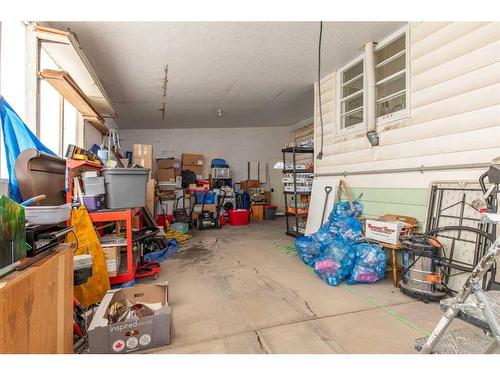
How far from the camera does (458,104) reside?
2.28 meters

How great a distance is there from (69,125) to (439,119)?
4800 millimetres

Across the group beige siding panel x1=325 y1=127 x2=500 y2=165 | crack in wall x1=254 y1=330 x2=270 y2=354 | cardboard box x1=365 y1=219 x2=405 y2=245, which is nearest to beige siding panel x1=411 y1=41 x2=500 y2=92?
beige siding panel x1=325 y1=127 x2=500 y2=165

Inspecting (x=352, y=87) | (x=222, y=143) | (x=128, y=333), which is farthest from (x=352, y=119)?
(x=222, y=143)

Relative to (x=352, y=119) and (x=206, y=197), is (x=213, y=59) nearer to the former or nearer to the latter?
(x=352, y=119)

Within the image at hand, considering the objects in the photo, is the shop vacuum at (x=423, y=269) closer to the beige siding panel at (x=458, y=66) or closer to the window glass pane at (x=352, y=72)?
the beige siding panel at (x=458, y=66)

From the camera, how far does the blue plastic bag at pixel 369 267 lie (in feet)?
8.15

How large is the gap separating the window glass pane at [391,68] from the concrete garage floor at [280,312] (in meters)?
2.51

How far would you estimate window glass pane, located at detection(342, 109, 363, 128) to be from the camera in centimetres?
367

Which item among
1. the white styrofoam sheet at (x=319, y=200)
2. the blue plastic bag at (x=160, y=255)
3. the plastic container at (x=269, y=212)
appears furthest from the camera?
the plastic container at (x=269, y=212)

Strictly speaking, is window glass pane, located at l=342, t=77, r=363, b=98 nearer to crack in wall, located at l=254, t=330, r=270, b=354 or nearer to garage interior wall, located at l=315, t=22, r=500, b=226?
garage interior wall, located at l=315, t=22, r=500, b=226

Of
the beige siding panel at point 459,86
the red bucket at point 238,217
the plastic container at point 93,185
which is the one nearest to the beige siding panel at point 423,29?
the beige siding panel at point 459,86

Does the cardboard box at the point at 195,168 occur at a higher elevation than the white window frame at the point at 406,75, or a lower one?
lower
